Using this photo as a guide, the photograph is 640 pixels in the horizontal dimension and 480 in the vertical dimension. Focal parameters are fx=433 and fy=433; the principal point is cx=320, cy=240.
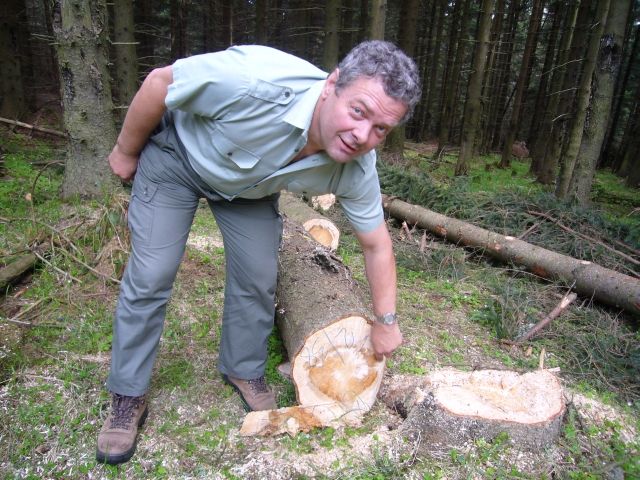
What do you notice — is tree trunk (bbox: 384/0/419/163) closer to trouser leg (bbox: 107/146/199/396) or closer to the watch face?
the watch face

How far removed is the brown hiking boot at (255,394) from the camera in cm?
233

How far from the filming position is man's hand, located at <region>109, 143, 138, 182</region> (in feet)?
6.89

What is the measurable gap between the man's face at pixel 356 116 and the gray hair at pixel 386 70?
0.07ft

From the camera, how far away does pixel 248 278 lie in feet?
7.32

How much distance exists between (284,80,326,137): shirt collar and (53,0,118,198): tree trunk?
3.42 m

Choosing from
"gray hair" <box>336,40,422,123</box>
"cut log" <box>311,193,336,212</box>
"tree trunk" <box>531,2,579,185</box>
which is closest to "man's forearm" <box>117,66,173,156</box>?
"gray hair" <box>336,40,422,123</box>

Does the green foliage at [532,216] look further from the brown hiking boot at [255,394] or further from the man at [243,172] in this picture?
the brown hiking boot at [255,394]

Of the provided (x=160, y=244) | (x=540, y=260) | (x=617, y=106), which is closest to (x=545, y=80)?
(x=617, y=106)

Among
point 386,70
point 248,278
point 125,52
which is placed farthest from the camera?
point 125,52

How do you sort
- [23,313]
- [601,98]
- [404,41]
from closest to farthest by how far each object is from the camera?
1. [23,313]
2. [601,98]
3. [404,41]

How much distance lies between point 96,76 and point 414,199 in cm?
405

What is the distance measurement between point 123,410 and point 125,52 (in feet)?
24.2

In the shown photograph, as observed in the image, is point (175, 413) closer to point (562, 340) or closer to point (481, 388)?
point (481, 388)

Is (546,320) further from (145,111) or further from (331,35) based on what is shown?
(331,35)
